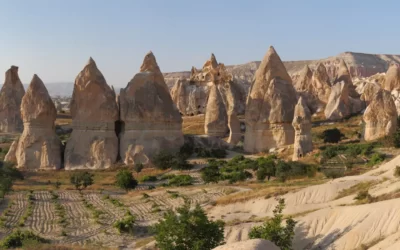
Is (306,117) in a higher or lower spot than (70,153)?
higher

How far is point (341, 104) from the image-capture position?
46.2m

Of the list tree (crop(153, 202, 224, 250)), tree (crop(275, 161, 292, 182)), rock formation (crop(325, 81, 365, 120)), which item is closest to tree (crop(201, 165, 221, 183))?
tree (crop(275, 161, 292, 182))

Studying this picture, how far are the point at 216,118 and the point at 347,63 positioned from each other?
99950 millimetres

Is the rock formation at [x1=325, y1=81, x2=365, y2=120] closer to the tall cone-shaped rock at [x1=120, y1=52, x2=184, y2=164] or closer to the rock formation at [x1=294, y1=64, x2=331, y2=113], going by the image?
the rock formation at [x1=294, y1=64, x2=331, y2=113]

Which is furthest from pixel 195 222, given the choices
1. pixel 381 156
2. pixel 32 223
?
pixel 381 156

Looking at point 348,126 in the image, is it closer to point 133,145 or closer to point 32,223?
point 133,145

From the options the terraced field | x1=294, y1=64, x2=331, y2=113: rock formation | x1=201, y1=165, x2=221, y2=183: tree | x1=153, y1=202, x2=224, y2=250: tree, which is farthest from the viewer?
x1=294, y1=64, x2=331, y2=113: rock formation

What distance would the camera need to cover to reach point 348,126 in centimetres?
4044

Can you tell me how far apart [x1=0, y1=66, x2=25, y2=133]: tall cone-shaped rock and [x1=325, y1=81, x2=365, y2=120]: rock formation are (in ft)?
98.5

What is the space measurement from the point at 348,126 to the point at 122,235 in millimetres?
29503

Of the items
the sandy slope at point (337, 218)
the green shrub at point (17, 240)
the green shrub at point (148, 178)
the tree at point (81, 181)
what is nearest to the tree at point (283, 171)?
the sandy slope at point (337, 218)

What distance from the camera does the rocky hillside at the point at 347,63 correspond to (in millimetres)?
120188

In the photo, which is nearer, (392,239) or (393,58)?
(392,239)

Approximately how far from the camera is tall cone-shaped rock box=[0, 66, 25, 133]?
4906 cm
